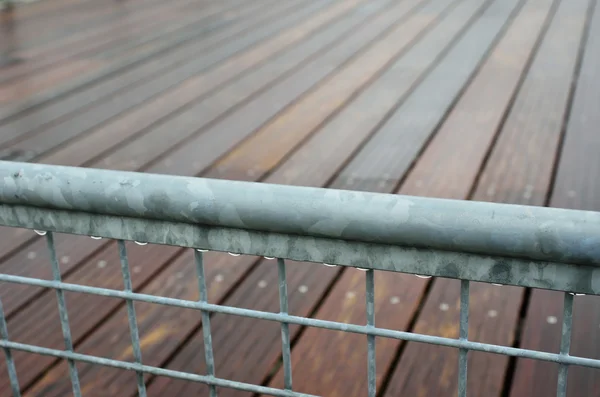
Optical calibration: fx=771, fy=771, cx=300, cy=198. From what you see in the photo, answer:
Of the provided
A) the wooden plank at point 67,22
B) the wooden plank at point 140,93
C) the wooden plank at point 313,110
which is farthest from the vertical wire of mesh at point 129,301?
the wooden plank at point 67,22

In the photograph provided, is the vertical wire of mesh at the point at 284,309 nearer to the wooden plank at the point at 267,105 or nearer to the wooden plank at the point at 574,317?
the wooden plank at the point at 574,317

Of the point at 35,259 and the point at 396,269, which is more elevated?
the point at 396,269

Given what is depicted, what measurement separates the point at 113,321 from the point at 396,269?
3.00 ft

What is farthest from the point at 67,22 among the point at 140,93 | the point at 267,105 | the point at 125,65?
the point at 267,105

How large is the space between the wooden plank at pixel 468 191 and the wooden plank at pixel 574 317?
0.03m

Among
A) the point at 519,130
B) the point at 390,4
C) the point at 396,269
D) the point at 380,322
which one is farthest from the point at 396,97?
the point at 396,269

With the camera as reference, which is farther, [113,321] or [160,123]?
[160,123]

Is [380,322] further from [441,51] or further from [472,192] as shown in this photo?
[441,51]

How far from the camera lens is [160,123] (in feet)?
8.11

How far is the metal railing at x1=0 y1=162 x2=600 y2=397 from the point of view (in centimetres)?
52

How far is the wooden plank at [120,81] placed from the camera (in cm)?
248

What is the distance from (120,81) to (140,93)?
20 centimetres

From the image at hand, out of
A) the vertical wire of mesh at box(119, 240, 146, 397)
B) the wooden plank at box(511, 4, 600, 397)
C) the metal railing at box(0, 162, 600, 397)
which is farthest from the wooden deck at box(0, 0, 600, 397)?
the metal railing at box(0, 162, 600, 397)

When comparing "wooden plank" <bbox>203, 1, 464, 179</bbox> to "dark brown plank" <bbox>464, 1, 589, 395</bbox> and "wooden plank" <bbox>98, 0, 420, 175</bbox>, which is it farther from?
"dark brown plank" <bbox>464, 1, 589, 395</bbox>
